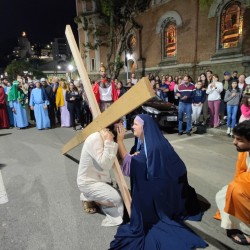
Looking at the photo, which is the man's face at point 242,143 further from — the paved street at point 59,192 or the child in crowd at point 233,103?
the child in crowd at point 233,103

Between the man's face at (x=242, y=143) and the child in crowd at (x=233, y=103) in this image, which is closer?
the man's face at (x=242, y=143)

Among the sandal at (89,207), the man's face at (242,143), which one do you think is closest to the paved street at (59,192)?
the sandal at (89,207)

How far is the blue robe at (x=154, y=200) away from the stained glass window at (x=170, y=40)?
17.3m

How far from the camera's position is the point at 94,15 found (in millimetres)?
27766

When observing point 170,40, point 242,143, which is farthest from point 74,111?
point 170,40

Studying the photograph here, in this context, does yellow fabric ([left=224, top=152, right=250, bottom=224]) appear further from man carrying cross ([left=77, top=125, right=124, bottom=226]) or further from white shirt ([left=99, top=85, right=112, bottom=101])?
white shirt ([left=99, top=85, right=112, bottom=101])

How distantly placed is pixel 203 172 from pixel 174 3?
16710mm

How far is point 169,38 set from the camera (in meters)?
19.4

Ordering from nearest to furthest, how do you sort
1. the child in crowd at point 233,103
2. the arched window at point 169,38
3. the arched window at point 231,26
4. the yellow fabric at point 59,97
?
the child in crowd at point 233,103, the yellow fabric at point 59,97, the arched window at point 231,26, the arched window at point 169,38

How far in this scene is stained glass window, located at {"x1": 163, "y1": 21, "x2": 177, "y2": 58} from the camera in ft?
62.2

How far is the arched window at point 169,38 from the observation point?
18.9m

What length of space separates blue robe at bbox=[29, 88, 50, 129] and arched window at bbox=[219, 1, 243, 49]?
1164 cm

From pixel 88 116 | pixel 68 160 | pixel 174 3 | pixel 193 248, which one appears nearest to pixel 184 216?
pixel 193 248

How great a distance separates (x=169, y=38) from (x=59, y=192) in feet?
58.6
